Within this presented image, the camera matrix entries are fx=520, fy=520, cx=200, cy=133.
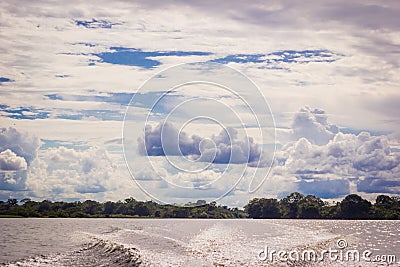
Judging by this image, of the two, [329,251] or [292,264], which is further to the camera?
[329,251]

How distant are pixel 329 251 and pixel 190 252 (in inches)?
583

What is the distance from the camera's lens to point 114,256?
4731cm

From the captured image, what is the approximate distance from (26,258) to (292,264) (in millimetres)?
23442

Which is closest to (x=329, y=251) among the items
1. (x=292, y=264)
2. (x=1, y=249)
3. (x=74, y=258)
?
(x=292, y=264)

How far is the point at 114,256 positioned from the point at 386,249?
33.1 meters

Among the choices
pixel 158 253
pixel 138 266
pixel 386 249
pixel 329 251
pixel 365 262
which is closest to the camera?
pixel 138 266

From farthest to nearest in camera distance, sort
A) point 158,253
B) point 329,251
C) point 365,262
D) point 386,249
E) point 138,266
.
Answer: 1. point 386,249
2. point 329,251
3. point 158,253
4. point 365,262
5. point 138,266

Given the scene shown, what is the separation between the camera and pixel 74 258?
155 ft

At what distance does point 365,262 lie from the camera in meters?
45.4

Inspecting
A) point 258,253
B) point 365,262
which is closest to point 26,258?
point 258,253

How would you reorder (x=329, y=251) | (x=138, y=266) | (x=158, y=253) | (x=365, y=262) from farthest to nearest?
(x=329, y=251), (x=158, y=253), (x=365, y=262), (x=138, y=266)

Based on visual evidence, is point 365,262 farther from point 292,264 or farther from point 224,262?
point 224,262

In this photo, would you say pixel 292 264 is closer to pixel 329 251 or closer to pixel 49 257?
pixel 329 251

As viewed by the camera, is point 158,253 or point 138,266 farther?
point 158,253
